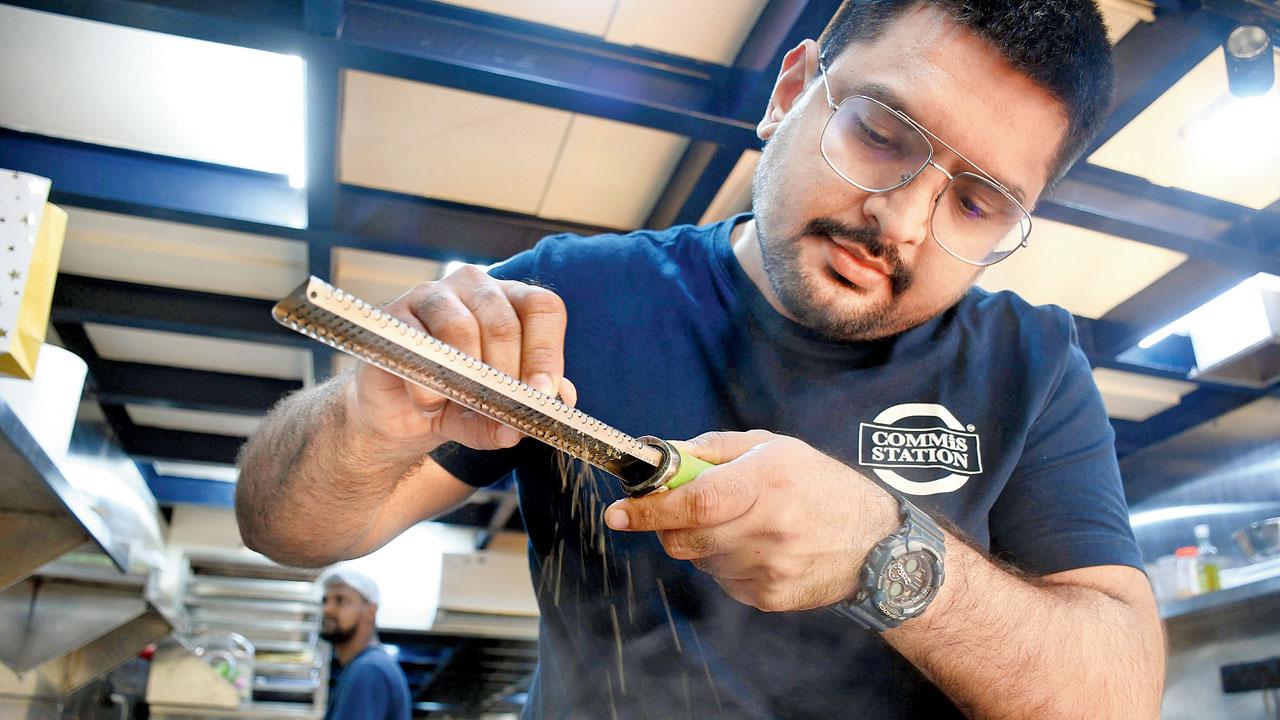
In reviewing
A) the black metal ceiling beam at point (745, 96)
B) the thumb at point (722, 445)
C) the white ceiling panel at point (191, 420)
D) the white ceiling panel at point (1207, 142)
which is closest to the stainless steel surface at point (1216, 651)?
the white ceiling panel at point (1207, 142)

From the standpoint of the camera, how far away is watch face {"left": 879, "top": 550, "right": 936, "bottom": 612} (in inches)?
36.5

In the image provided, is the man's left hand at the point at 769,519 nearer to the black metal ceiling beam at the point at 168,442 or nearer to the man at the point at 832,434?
the man at the point at 832,434

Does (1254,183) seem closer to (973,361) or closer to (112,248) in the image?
(973,361)

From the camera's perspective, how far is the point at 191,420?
6.87 meters

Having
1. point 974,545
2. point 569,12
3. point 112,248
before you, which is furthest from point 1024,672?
point 112,248

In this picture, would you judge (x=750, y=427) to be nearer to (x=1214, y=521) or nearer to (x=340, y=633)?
(x=340, y=633)

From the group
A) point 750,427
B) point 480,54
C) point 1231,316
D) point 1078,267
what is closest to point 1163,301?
point 1231,316

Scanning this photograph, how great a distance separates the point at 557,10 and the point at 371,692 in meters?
2.72

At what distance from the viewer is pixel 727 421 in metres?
1.24

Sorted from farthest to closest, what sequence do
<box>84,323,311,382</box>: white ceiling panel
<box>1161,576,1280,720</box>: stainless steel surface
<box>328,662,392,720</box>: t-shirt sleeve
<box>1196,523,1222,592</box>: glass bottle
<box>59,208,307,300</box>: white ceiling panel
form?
1. <box>84,323,311,382</box>: white ceiling panel
2. <box>1196,523,1222,592</box>: glass bottle
3. <box>59,208,307,300</box>: white ceiling panel
4. <box>1161,576,1280,720</box>: stainless steel surface
5. <box>328,662,392,720</box>: t-shirt sleeve

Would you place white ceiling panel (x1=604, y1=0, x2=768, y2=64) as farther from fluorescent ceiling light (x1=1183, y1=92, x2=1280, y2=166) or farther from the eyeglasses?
the eyeglasses

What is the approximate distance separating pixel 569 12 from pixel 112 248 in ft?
9.04

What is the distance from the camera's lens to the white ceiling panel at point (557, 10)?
3338 millimetres

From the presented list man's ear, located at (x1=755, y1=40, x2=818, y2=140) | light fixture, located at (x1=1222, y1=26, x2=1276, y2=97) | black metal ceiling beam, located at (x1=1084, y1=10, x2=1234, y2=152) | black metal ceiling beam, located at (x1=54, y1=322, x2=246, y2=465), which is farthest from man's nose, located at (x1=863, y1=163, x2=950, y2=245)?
black metal ceiling beam, located at (x1=54, y1=322, x2=246, y2=465)
